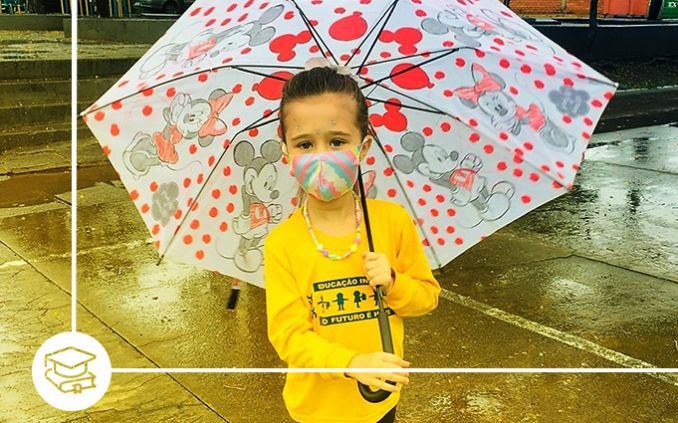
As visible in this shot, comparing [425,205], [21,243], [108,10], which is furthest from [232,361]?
[108,10]

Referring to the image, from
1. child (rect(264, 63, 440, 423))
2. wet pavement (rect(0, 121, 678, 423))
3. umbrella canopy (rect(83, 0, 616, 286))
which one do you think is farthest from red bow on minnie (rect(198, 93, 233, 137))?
wet pavement (rect(0, 121, 678, 423))

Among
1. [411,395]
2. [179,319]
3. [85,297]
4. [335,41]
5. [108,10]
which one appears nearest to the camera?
[335,41]

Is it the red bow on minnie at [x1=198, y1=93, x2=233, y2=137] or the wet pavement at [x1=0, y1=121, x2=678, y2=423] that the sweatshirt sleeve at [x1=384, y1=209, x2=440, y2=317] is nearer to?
the red bow on minnie at [x1=198, y1=93, x2=233, y2=137]

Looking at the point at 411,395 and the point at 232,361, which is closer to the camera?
the point at 411,395

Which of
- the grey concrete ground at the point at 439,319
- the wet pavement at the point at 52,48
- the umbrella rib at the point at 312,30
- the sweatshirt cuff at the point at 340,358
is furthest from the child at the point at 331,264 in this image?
the wet pavement at the point at 52,48

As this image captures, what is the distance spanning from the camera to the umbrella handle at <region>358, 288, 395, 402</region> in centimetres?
181

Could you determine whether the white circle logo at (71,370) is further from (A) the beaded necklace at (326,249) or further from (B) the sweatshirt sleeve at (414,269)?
(B) the sweatshirt sleeve at (414,269)

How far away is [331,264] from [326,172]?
0.85 feet

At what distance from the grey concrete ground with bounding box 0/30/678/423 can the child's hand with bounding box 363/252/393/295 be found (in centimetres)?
169

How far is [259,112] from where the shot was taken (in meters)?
2.56

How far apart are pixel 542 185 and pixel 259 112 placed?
98 cm

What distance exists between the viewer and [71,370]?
1.96m

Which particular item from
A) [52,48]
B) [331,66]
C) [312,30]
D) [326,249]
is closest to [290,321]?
[326,249]

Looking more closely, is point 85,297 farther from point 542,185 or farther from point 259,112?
point 542,185
